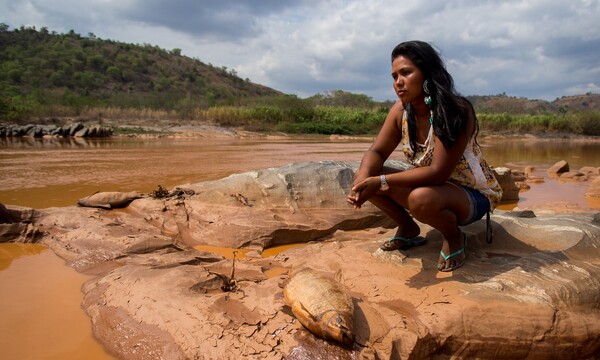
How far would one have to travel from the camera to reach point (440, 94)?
8.40 feet

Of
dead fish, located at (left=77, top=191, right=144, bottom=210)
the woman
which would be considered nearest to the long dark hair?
the woman

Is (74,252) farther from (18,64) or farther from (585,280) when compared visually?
(18,64)

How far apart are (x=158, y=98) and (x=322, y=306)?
40.3m

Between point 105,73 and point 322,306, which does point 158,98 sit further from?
point 322,306

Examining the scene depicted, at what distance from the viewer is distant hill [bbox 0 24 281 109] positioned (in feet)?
138

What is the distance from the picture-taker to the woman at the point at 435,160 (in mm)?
2582

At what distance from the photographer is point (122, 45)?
66125 millimetres

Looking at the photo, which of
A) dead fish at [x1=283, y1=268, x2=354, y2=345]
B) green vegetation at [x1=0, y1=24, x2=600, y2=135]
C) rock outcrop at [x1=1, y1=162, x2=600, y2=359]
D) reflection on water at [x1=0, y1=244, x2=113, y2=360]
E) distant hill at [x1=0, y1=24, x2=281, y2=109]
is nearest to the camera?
dead fish at [x1=283, y1=268, x2=354, y2=345]

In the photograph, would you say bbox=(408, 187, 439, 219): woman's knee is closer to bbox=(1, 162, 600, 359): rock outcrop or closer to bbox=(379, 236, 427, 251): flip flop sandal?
bbox=(1, 162, 600, 359): rock outcrop

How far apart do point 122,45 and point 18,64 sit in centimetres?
2139

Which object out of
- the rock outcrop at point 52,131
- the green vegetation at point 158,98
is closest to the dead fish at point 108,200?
the rock outcrop at point 52,131

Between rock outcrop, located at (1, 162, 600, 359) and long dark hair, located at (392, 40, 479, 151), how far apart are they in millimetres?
927

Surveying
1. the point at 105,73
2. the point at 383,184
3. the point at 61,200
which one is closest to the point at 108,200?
the point at 61,200

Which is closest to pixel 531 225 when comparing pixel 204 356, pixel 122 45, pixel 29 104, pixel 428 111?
pixel 428 111
